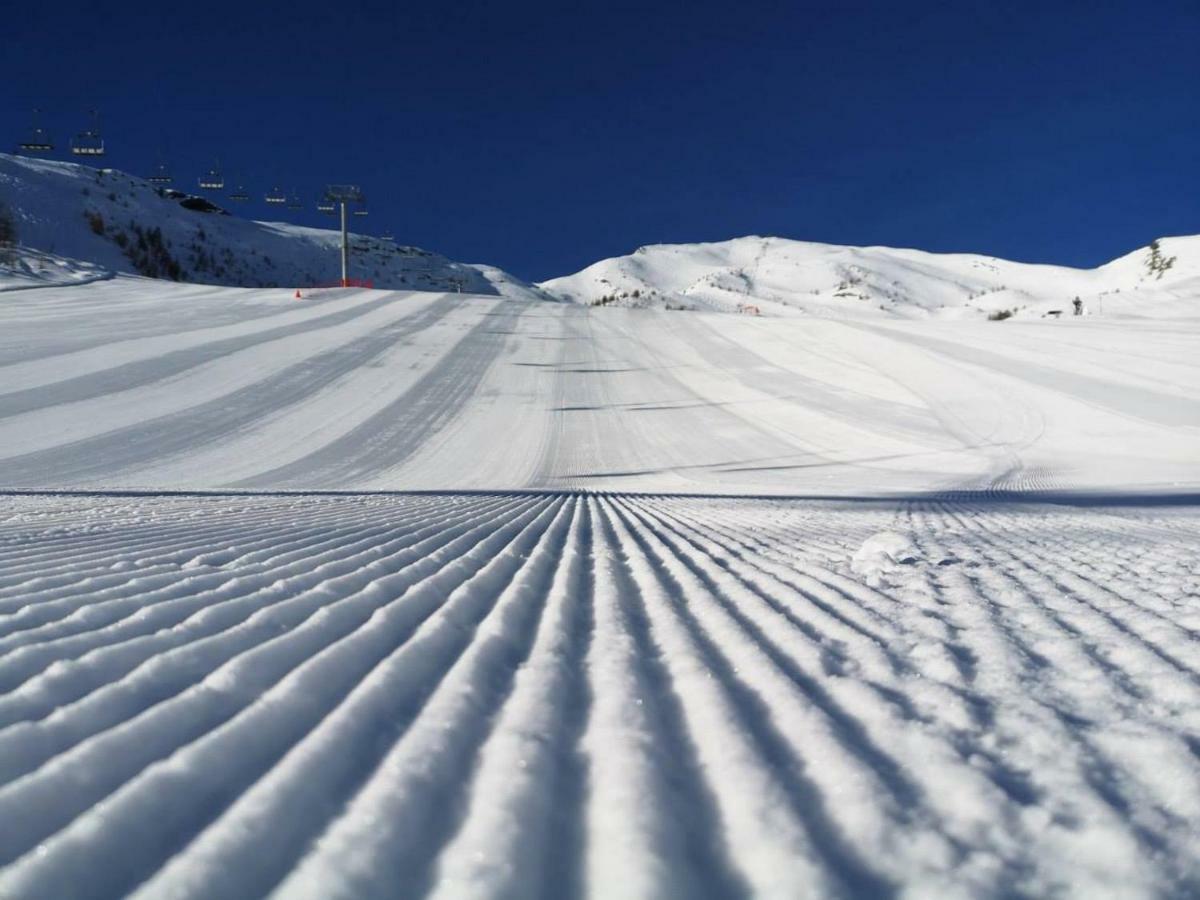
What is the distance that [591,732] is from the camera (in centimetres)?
158

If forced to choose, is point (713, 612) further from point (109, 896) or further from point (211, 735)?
point (109, 896)

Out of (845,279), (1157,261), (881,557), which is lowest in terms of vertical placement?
(881,557)

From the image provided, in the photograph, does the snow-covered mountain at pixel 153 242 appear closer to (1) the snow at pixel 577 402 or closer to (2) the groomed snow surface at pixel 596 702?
(1) the snow at pixel 577 402

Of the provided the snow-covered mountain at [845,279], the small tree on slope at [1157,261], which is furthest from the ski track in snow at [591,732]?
the small tree on slope at [1157,261]

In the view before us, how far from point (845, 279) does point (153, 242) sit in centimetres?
7245

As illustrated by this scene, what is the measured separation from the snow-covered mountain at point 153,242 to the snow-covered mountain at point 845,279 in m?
25.3

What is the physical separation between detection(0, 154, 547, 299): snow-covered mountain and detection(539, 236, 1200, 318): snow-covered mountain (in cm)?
2531

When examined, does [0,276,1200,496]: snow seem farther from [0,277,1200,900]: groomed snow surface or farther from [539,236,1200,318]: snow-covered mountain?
[539,236,1200,318]: snow-covered mountain

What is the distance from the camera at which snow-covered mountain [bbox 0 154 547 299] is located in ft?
138

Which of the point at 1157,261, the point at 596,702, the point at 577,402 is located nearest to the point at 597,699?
the point at 596,702

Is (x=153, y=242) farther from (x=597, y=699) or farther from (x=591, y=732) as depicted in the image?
(x=591, y=732)

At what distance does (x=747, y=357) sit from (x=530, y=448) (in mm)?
12177

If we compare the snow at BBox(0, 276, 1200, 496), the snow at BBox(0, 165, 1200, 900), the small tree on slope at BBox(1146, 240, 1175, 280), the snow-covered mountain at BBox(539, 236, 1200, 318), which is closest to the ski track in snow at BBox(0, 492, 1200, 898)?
the snow at BBox(0, 165, 1200, 900)

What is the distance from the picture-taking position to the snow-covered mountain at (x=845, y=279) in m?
60.8
